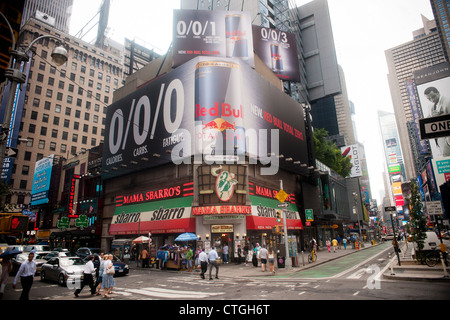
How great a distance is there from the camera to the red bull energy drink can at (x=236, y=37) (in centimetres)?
3612

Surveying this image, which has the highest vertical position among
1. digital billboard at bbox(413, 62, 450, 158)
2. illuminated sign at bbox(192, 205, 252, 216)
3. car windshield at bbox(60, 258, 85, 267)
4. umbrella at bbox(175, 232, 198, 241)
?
digital billboard at bbox(413, 62, 450, 158)

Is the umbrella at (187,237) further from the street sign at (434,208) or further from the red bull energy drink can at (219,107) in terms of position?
the street sign at (434,208)

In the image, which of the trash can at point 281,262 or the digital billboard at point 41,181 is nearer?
the trash can at point 281,262

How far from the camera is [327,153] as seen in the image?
63000 millimetres

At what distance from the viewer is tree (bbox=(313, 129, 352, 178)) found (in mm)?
60375

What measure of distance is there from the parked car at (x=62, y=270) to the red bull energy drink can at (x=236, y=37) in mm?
29528

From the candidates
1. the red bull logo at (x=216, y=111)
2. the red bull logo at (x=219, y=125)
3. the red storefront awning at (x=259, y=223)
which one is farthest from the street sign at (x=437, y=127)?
the red bull logo at (x=216, y=111)

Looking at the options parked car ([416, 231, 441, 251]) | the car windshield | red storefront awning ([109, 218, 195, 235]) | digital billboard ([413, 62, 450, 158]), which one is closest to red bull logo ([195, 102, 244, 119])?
red storefront awning ([109, 218, 195, 235])

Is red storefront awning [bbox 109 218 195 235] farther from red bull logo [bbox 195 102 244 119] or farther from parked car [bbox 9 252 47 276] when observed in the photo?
red bull logo [bbox 195 102 244 119]

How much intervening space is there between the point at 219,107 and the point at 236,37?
13583mm

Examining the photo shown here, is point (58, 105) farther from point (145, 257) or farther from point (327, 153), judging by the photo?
point (327, 153)

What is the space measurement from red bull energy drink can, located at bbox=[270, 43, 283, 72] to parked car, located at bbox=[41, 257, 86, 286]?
136ft

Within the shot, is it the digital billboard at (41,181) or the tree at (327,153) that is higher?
the tree at (327,153)

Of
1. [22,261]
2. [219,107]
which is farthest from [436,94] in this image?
[22,261]
